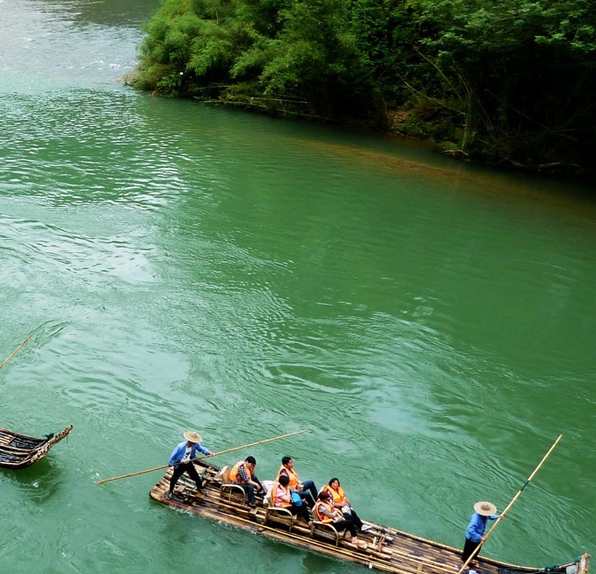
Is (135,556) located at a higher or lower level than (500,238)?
lower

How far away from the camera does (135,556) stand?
11727mm

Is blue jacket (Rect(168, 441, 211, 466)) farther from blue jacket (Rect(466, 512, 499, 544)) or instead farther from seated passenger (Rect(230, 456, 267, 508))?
blue jacket (Rect(466, 512, 499, 544))

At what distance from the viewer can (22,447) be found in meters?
13.0

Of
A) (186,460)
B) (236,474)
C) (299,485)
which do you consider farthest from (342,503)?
(186,460)

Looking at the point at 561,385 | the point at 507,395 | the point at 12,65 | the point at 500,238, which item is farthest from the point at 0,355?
the point at 12,65

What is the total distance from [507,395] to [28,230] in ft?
56.0

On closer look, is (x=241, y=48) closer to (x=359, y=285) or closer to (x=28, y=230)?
(x=28, y=230)

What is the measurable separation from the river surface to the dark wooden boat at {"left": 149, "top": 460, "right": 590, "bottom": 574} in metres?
0.28

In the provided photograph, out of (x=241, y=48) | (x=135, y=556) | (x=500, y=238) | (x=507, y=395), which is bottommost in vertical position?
(x=135, y=556)

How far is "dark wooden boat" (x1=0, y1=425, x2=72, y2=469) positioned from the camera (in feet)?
40.9

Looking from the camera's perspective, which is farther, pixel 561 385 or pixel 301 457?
pixel 561 385

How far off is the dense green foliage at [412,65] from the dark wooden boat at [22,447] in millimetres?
23188

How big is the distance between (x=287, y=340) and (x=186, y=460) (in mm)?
6546

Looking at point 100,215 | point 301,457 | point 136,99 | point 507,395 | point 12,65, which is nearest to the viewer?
point 301,457
